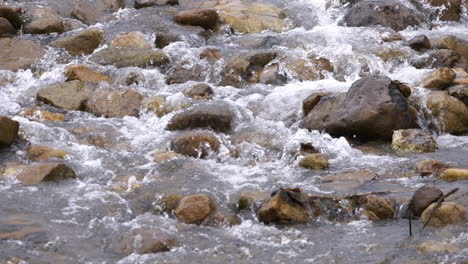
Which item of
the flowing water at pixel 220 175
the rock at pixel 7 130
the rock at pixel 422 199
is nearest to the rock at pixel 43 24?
the flowing water at pixel 220 175

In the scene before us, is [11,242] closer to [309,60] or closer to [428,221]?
[428,221]

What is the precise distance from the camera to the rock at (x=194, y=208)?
5.62 m

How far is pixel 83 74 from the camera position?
945cm

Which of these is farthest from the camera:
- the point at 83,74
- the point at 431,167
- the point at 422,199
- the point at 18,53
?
the point at 18,53

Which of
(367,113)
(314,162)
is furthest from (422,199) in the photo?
(367,113)

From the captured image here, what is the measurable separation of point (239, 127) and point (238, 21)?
4.46m

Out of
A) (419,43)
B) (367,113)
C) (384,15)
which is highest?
(384,15)

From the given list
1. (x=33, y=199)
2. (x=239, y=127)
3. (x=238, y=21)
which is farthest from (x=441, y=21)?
(x=33, y=199)

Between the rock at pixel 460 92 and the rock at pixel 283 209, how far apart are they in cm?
365

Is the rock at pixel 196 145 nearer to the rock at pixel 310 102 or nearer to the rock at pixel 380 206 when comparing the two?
the rock at pixel 310 102

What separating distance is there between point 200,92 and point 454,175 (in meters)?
3.75

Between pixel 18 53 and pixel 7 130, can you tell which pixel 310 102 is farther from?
pixel 18 53

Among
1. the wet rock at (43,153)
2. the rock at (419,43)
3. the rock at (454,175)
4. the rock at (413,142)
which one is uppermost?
the rock at (419,43)

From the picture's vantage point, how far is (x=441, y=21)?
495 inches
